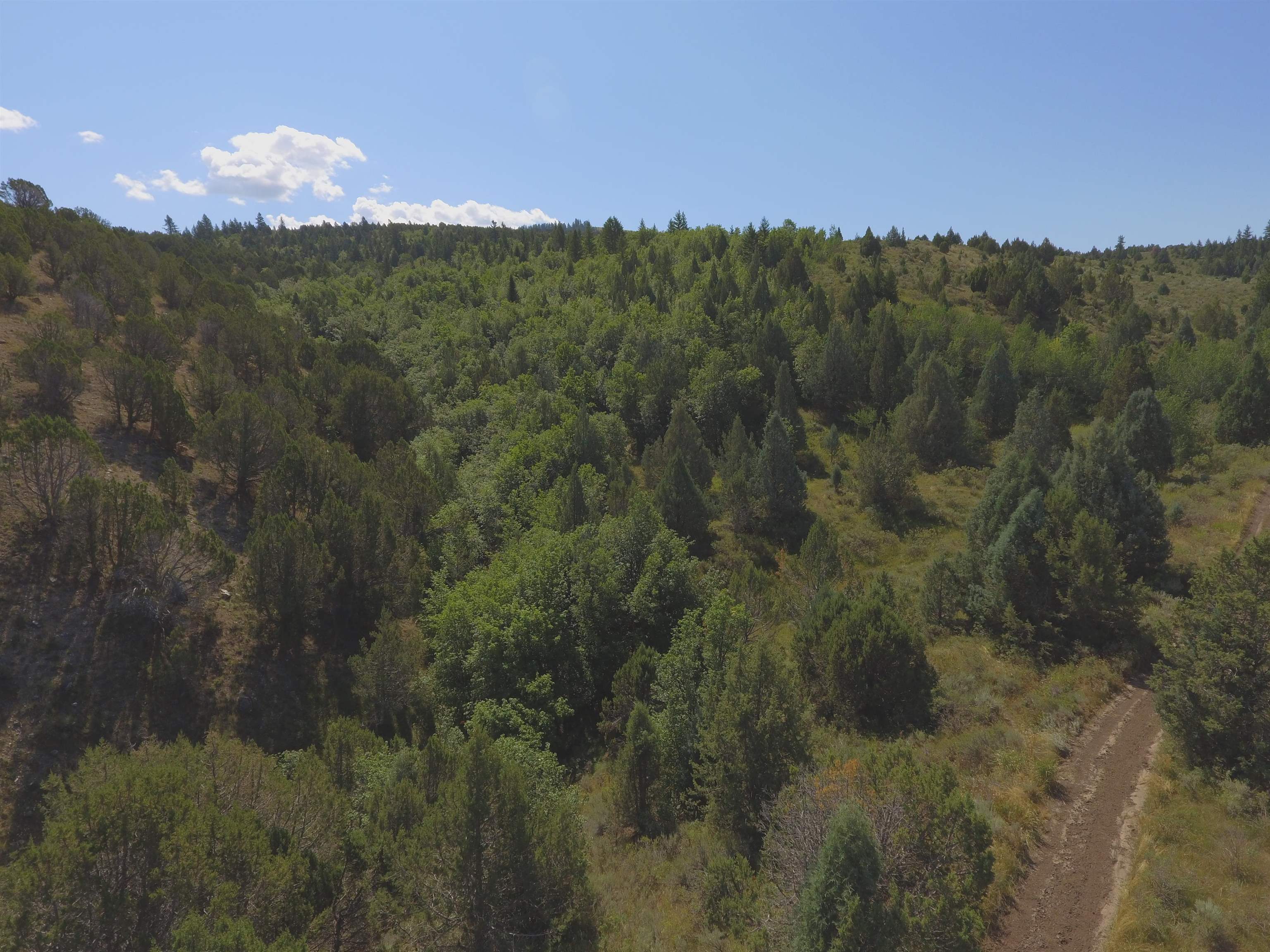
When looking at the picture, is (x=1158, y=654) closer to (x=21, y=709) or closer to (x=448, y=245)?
(x=21, y=709)

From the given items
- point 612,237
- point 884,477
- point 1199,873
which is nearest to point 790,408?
point 884,477

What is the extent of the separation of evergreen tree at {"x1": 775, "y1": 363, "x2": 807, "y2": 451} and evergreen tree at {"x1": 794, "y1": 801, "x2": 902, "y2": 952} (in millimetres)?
57615

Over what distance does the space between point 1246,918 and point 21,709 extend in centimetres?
4437

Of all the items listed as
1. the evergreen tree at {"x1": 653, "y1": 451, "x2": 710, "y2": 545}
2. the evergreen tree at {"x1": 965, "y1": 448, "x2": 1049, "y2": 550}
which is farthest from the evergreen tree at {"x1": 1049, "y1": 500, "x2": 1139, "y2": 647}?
the evergreen tree at {"x1": 653, "y1": 451, "x2": 710, "y2": 545}

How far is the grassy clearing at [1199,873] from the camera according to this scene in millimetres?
12609

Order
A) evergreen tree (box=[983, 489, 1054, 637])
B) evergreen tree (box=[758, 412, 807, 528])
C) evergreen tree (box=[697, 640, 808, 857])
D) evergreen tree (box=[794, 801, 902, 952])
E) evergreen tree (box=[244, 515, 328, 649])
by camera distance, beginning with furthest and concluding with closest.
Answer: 1. evergreen tree (box=[758, 412, 807, 528])
2. evergreen tree (box=[244, 515, 328, 649])
3. evergreen tree (box=[983, 489, 1054, 637])
4. evergreen tree (box=[697, 640, 808, 857])
5. evergreen tree (box=[794, 801, 902, 952])

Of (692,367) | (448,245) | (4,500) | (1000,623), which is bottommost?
(1000,623)

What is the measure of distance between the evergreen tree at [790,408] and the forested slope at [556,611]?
1.06 metres

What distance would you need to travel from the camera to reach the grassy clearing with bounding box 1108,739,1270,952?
12609 mm

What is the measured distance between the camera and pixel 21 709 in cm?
2692

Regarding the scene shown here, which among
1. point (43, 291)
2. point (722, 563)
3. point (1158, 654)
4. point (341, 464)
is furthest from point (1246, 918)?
point (43, 291)

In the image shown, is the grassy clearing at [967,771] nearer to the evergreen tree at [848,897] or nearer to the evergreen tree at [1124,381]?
the evergreen tree at [848,897]

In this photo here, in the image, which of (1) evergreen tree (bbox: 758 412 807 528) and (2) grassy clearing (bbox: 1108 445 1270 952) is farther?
(1) evergreen tree (bbox: 758 412 807 528)

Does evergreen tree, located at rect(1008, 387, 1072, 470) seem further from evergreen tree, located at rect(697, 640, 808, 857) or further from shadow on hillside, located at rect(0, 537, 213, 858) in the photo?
shadow on hillside, located at rect(0, 537, 213, 858)
